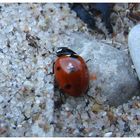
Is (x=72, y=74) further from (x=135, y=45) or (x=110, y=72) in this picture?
(x=135, y=45)

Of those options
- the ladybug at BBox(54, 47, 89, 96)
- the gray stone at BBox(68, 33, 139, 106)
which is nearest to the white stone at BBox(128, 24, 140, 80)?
the gray stone at BBox(68, 33, 139, 106)

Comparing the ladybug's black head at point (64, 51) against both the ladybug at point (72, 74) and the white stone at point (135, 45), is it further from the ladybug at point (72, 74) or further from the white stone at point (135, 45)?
the white stone at point (135, 45)

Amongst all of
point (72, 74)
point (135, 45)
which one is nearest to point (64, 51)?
point (72, 74)

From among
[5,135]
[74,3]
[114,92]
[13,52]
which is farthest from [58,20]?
[5,135]

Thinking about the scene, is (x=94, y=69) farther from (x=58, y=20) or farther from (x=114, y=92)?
(x=58, y=20)

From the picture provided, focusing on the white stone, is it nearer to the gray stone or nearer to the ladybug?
the gray stone

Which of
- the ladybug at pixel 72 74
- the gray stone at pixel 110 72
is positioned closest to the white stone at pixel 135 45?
the gray stone at pixel 110 72
